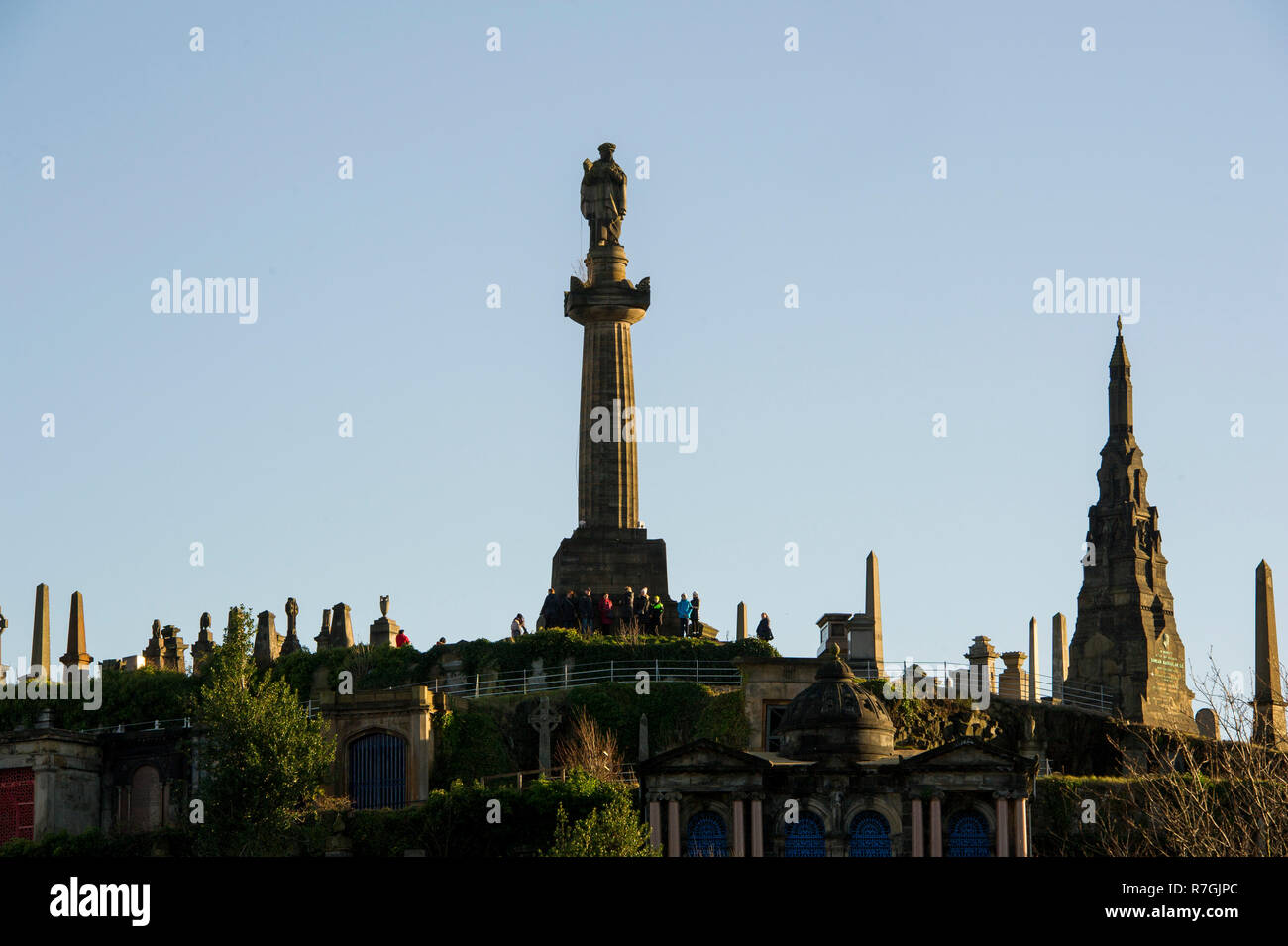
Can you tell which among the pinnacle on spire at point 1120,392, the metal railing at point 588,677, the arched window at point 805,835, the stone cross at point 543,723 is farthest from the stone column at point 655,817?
the pinnacle on spire at point 1120,392

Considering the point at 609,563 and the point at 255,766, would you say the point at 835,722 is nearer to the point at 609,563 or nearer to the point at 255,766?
the point at 255,766

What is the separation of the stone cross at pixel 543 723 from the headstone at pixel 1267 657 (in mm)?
22596

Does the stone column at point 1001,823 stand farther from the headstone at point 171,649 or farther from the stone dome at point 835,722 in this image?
the headstone at point 171,649

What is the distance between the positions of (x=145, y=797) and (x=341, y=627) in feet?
43.7

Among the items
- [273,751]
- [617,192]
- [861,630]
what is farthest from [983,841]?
[617,192]

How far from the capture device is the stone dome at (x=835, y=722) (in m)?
63.5

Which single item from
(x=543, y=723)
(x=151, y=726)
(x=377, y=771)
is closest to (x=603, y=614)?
(x=543, y=723)

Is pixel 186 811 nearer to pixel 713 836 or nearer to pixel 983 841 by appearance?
pixel 713 836

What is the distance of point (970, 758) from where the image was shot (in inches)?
2432

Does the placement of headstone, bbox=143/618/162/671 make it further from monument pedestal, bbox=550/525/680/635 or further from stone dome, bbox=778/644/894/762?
stone dome, bbox=778/644/894/762

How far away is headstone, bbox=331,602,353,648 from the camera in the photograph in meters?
81.3

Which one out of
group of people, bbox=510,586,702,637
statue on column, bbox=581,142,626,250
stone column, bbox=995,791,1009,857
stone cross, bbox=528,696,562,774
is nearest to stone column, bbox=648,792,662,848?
stone cross, bbox=528,696,562,774
